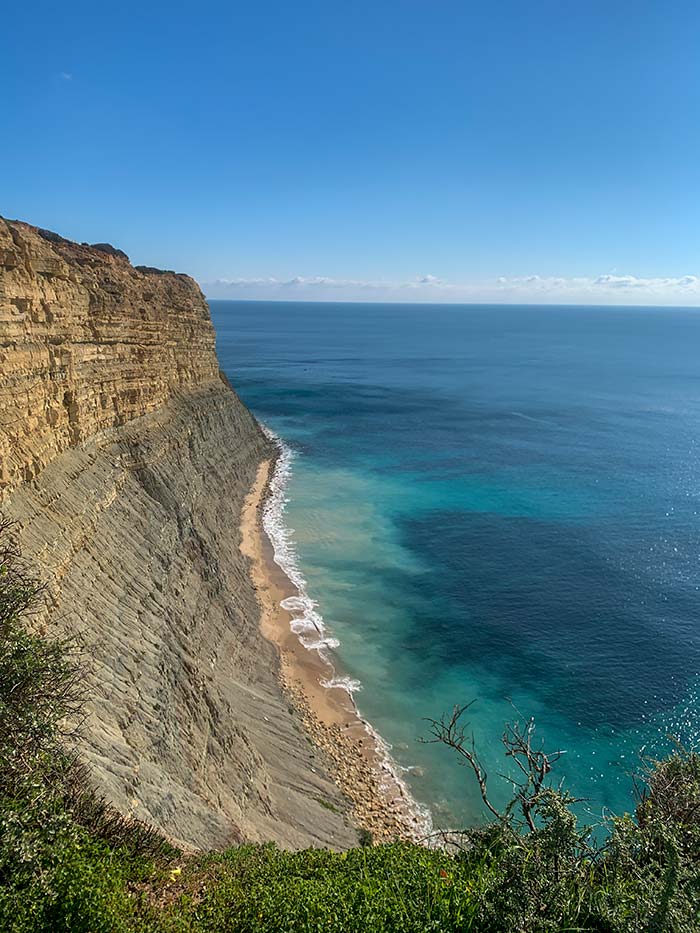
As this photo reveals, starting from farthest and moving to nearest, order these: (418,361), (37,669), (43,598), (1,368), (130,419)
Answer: (418,361) → (130,419) → (1,368) → (43,598) → (37,669)

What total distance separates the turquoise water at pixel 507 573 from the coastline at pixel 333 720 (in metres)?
1.01

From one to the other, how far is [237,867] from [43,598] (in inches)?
402

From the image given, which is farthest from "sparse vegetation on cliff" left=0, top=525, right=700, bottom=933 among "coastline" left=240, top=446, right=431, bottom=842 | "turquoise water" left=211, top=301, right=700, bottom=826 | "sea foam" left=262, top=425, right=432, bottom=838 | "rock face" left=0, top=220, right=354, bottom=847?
"sea foam" left=262, top=425, right=432, bottom=838

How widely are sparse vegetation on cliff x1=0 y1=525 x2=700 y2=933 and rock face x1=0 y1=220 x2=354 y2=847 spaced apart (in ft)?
8.76

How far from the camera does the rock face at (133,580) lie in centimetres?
1788

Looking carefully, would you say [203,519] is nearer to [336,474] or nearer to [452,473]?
[336,474]

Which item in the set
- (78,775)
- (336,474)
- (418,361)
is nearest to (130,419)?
(78,775)

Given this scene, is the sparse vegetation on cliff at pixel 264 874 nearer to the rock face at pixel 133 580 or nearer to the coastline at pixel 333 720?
the rock face at pixel 133 580

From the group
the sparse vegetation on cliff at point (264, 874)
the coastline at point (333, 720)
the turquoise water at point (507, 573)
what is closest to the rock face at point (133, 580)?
the coastline at point (333, 720)

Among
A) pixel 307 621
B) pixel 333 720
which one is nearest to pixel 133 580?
pixel 333 720

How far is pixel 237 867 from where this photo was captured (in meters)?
12.6

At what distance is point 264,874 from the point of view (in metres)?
12.2

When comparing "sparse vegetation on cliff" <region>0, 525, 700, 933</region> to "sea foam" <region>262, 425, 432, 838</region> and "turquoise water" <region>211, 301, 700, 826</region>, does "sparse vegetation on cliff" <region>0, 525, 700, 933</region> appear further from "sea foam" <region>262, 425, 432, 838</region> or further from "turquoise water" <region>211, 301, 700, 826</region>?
Answer: "sea foam" <region>262, 425, 432, 838</region>

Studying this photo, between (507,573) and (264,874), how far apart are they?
3442 cm
